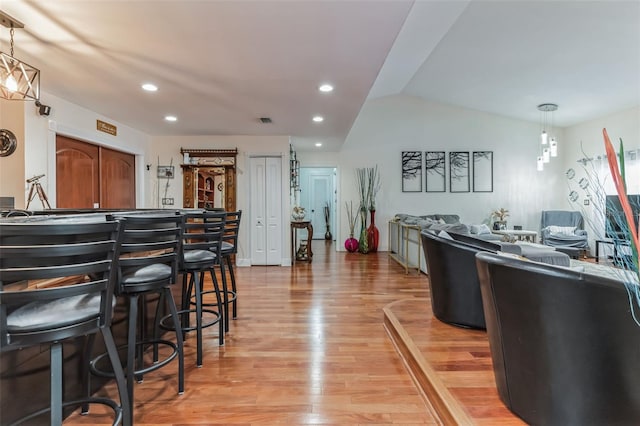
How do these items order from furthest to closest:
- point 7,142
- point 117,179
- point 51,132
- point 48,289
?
1. point 117,179
2. point 51,132
3. point 7,142
4. point 48,289

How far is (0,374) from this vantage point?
1361 millimetres

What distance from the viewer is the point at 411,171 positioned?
7820mm

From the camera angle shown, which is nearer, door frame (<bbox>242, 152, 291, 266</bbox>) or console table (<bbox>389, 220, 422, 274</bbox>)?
console table (<bbox>389, 220, 422, 274</bbox>)

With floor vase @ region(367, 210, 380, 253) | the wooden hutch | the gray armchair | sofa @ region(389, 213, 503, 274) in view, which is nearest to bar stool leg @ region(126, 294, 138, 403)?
sofa @ region(389, 213, 503, 274)

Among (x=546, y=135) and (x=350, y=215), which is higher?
(x=546, y=135)

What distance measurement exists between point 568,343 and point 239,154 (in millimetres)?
5340

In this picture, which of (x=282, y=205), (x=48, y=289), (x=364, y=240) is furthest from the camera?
(x=364, y=240)

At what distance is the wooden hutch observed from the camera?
5.77 meters

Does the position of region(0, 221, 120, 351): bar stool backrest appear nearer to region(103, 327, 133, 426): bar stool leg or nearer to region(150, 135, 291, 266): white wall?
region(103, 327, 133, 426): bar stool leg

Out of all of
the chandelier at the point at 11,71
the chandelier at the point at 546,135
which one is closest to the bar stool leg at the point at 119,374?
the chandelier at the point at 11,71

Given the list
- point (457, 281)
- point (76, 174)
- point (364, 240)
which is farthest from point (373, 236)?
point (76, 174)

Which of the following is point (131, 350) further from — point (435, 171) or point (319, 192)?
point (319, 192)

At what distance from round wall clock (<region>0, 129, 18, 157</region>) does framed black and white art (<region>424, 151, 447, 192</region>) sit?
715 cm

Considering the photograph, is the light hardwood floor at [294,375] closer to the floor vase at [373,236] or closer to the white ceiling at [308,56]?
the white ceiling at [308,56]
